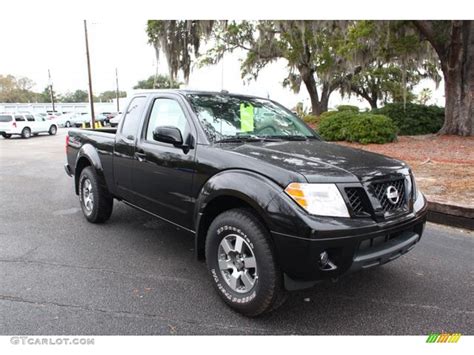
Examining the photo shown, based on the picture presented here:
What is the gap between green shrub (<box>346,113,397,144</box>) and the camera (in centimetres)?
1232

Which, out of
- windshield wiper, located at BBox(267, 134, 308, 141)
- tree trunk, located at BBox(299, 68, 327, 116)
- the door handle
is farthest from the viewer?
tree trunk, located at BBox(299, 68, 327, 116)

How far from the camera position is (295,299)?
318 cm

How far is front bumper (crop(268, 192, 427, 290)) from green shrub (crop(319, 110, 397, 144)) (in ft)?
33.6

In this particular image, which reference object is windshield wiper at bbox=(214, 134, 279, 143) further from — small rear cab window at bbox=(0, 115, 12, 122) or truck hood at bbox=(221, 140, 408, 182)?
small rear cab window at bbox=(0, 115, 12, 122)

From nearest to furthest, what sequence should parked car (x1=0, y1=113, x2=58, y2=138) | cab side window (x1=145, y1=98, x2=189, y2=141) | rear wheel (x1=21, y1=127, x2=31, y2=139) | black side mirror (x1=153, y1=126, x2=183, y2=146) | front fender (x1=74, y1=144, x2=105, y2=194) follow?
1. black side mirror (x1=153, y1=126, x2=183, y2=146)
2. cab side window (x1=145, y1=98, x2=189, y2=141)
3. front fender (x1=74, y1=144, x2=105, y2=194)
4. parked car (x1=0, y1=113, x2=58, y2=138)
5. rear wheel (x1=21, y1=127, x2=31, y2=139)

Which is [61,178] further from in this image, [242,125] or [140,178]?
[242,125]

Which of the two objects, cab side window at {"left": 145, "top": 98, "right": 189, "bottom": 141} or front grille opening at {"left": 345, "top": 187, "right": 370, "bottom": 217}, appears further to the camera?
cab side window at {"left": 145, "top": 98, "right": 189, "bottom": 141}

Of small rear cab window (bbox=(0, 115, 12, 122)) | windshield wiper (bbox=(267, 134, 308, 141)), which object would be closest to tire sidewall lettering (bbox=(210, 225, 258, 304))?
windshield wiper (bbox=(267, 134, 308, 141))

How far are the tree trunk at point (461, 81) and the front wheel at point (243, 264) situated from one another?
13042 millimetres

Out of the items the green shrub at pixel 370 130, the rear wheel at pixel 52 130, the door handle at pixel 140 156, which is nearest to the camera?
the door handle at pixel 140 156

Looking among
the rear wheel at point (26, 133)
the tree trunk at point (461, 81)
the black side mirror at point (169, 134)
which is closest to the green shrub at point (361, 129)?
the tree trunk at point (461, 81)

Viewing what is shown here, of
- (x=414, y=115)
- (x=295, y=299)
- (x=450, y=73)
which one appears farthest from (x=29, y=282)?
(x=414, y=115)

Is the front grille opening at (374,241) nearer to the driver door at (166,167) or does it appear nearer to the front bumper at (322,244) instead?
the front bumper at (322,244)

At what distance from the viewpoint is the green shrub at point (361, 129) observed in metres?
12.3
